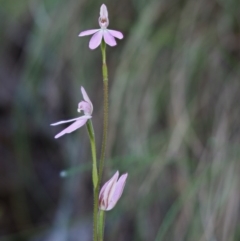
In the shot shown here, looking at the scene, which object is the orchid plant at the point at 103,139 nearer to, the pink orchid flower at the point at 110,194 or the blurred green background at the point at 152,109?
the pink orchid flower at the point at 110,194

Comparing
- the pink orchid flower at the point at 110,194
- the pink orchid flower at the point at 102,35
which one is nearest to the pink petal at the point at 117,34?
the pink orchid flower at the point at 102,35

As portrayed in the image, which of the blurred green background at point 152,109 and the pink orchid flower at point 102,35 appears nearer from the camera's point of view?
the pink orchid flower at point 102,35

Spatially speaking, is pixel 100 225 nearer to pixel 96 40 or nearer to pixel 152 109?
pixel 96 40

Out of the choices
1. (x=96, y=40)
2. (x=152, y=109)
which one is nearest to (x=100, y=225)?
(x=96, y=40)

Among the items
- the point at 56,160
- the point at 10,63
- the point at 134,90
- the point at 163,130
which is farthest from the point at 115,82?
the point at 10,63

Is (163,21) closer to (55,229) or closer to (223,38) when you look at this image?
(223,38)

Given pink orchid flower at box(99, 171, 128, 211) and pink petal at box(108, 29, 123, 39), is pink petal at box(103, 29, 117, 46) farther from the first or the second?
pink orchid flower at box(99, 171, 128, 211)
